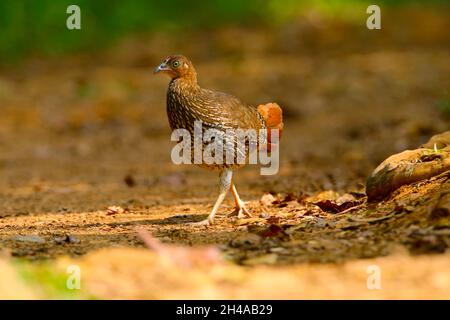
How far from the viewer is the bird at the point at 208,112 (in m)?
6.31

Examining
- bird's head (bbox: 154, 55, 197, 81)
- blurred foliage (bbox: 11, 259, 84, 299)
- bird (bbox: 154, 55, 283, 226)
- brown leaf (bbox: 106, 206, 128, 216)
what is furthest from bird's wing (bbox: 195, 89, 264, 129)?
blurred foliage (bbox: 11, 259, 84, 299)

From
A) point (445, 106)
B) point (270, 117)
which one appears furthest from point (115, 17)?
point (270, 117)

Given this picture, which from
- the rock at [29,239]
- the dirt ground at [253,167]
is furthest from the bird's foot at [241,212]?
the rock at [29,239]

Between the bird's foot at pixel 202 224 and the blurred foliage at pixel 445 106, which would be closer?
the bird's foot at pixel 202 224

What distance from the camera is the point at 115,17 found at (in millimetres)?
16891

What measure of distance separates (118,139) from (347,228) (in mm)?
7116

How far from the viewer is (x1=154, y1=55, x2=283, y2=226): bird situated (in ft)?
20.7

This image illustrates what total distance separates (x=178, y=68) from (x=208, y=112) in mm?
509

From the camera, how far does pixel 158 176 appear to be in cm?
945

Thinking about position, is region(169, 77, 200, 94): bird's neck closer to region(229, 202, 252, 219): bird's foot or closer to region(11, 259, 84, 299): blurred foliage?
region(229, 202, 252, 219): bird's foot

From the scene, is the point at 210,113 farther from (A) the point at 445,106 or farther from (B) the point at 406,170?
(A) the point at 445,106

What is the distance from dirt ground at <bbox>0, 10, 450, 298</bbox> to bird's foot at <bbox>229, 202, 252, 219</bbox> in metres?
0.12

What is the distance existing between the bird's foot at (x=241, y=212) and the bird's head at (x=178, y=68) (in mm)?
1004

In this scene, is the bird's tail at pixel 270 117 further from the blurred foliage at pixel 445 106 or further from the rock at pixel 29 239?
the blurred foliage at pixel 445 106
